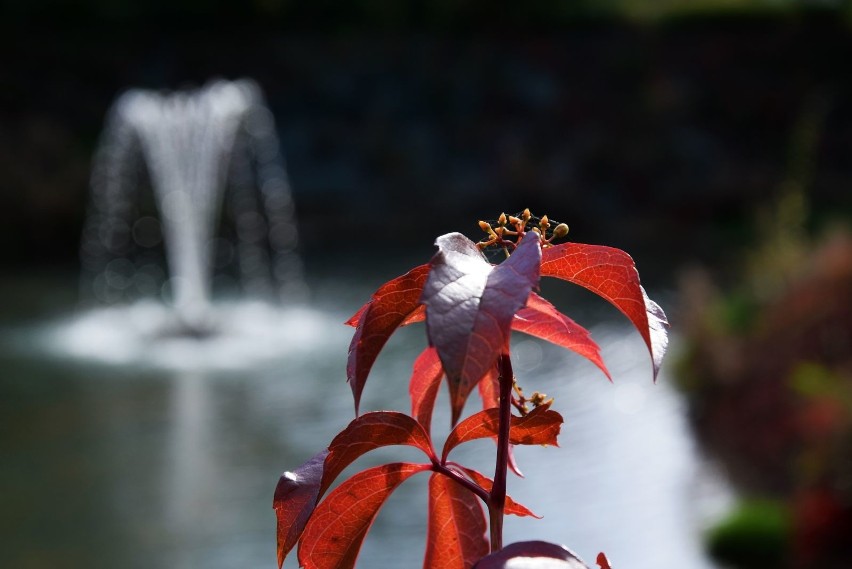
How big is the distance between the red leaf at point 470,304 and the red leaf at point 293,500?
12cm

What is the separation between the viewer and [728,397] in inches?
239

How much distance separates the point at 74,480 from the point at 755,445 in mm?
3399

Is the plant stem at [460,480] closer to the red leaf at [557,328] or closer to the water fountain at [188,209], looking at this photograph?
the red leaf at [557,328]

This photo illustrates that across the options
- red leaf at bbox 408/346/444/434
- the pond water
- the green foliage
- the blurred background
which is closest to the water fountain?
the blurred background

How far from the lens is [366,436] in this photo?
57 cm

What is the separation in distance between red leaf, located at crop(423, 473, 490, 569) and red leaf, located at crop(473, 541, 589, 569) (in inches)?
5.6

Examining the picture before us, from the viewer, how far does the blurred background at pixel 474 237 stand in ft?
15.6

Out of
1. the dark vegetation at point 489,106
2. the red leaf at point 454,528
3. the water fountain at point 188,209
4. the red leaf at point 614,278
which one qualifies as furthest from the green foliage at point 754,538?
the dark vegetation at point 489,106

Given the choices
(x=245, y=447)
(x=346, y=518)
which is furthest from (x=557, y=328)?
(x=245, y=447)

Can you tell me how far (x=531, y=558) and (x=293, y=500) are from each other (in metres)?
0.14

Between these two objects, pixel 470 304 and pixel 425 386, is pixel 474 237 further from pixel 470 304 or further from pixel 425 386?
pixel 470 304

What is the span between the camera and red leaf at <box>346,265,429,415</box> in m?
0.51

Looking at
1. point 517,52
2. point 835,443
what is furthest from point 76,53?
point 835,443

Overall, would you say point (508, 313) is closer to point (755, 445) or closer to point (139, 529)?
point (139, 529)
